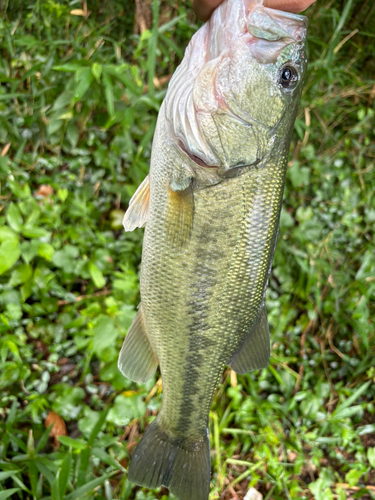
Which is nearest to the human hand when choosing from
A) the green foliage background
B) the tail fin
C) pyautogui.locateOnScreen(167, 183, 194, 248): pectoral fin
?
pyautogui.locateOnScreen(167, 183, 194, 248): pectoral fin

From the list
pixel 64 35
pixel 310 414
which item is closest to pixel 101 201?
pixel 64 35

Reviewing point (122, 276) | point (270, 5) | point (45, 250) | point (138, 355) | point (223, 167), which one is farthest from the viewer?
point (122, 276)

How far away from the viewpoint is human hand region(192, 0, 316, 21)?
3.32ft

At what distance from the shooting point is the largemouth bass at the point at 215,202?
106cm

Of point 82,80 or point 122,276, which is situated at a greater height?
point 82,80

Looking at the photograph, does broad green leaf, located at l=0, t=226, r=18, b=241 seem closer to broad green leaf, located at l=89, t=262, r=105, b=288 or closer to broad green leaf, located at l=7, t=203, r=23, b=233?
broad green leaf, located at l=7, t=203, r=23, b=233

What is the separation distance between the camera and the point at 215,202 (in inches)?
44.6

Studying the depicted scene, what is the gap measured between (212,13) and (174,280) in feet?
3.02

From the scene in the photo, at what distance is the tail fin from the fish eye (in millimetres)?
1450

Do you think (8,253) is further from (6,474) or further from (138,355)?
(6,474)

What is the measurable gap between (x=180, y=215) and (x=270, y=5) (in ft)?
2.32

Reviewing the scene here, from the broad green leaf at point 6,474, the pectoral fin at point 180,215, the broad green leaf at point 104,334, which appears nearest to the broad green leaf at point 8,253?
the broad green leaf at point 104,334

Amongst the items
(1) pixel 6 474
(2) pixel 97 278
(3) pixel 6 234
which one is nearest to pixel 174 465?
(1) pixel 6 474

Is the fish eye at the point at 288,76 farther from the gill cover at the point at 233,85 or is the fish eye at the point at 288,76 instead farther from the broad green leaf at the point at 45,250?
the broad green leaf at the point at 45,250
